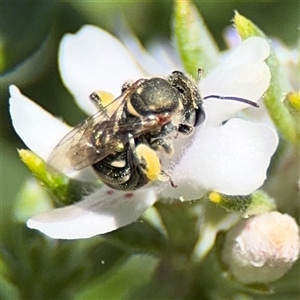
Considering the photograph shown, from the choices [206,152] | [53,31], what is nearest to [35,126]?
[206,152]

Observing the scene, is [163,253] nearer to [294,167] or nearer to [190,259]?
[190,259]

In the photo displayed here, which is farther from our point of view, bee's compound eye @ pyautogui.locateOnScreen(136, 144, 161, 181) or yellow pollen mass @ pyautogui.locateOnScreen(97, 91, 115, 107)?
yellow pollen mass @ pyautogui.locateOnScreen(97, 91, 115, 107)

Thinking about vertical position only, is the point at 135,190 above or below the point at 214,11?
above

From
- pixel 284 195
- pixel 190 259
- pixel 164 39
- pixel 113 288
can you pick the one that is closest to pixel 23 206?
pixel 113 288

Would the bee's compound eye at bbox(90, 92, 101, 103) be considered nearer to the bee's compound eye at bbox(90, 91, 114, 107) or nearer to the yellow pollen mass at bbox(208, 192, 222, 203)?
the bee's compound eye at bbox(90, 91, 114, 107)

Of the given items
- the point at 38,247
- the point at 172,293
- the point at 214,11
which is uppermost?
the point at 38,247

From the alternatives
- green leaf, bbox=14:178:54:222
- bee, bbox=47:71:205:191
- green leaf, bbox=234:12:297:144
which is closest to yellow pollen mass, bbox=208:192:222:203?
bee, bbox=47:71:205:191

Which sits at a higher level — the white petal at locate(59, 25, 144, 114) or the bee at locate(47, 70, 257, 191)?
the bee at locate(47, 70, 257, 191)
